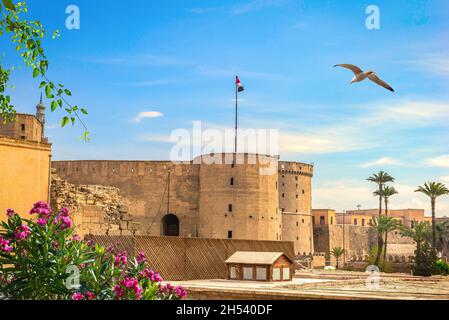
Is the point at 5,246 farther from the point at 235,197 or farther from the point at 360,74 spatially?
the point at 235,197

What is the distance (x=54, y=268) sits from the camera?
7254 millimetres

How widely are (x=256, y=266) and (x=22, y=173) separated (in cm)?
931

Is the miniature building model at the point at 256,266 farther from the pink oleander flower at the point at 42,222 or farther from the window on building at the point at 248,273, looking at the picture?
the pink oleander flower at the point at 42,222

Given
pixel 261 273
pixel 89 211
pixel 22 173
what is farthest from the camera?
pixel 89 211

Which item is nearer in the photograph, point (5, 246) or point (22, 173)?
point (5, 246)

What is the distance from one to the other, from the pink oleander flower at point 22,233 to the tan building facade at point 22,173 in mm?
13752

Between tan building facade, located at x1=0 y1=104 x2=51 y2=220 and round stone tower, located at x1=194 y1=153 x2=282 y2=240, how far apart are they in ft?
72.5

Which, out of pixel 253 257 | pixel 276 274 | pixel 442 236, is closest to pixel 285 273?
pixel 276 274

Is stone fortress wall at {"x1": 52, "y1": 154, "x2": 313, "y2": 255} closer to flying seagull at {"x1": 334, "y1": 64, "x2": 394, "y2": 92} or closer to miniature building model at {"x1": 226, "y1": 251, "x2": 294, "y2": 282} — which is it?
miniature building model at {"x1": 226, "y1": 251, "x2": 294, "y2": 282}

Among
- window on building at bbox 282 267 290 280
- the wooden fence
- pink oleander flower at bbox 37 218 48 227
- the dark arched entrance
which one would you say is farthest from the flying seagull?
the dark arched entrance

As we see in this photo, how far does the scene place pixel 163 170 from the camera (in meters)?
46.0
